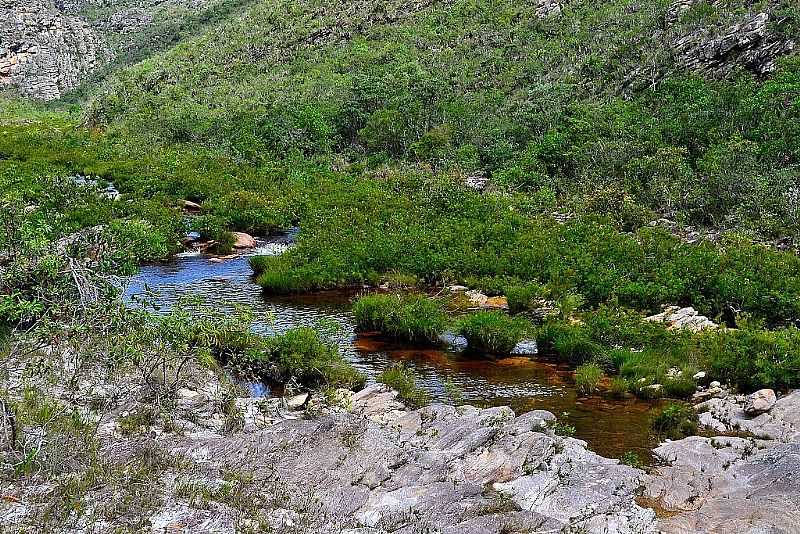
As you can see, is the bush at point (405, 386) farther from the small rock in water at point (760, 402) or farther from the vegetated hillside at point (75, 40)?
the vegetated hillside at point (75, 40)

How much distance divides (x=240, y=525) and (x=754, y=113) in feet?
85.5

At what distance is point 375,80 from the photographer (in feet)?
144

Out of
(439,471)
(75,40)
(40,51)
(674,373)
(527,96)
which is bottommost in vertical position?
(674,373)

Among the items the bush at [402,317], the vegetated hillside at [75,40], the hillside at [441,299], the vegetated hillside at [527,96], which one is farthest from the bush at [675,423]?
the vegetated hillside at [75,40]

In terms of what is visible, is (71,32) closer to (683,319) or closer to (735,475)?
(683,319)

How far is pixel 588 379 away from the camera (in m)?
13.6

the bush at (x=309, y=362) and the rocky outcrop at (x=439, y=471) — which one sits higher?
the rocky outcrop at (x=439, y=471)

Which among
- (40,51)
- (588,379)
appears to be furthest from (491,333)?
(40,51)

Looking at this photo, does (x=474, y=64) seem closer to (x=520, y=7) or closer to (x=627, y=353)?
(x=520, y=7)

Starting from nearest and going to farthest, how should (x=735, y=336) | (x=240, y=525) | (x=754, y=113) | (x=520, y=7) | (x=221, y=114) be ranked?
(x=240, y=525) < (x=735, y=336) < (x=754, y=113) < (x=221, y=114) < (x=520, y=7)

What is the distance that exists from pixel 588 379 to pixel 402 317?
4394mm

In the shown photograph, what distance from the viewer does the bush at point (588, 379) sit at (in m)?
13.6

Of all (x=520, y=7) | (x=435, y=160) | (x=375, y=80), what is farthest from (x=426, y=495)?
(x=520, y=7)

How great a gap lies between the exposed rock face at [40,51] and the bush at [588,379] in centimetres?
9451
